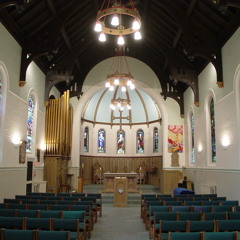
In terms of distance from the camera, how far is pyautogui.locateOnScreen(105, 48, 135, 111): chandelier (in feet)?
41.7

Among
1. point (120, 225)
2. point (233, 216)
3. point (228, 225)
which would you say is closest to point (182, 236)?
point (228, 225)

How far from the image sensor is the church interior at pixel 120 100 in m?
10.2

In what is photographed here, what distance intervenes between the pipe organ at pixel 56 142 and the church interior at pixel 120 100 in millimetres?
53

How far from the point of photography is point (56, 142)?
15.4 metres

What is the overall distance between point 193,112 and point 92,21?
23.7 feet

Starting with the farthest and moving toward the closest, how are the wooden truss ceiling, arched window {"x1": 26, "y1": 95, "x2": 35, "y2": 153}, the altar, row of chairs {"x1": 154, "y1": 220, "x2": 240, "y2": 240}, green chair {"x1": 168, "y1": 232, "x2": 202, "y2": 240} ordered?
1. the altar
2. arched window {"x1": 26, "y1": 95, "x2": 35, "y2": 153}
3. the wooden truss ceiling
4. row of chairs {"x1": 154, "y1": 220, "x2": 240, "y2": 240}
5. green chair {"x1": 168, "y1": 232, "x2": 202, "y2": 240}

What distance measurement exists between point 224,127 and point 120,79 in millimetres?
4849

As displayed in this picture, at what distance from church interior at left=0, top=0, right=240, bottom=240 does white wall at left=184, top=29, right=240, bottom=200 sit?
46 millimetres

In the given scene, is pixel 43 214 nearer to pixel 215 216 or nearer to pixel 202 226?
pixel 202 226

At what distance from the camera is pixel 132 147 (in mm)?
23750

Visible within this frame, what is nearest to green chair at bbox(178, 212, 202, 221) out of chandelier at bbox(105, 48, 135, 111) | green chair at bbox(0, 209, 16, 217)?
green chair at bbox(0, 209, 16, 217)

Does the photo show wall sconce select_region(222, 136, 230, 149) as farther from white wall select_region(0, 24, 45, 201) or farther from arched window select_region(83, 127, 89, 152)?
arched window select_region(83, 127, 89, 152)

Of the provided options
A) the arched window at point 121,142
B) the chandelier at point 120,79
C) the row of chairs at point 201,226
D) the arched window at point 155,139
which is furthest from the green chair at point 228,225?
the arched window at point 121,142

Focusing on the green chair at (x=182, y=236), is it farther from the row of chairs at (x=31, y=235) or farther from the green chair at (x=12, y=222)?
the green chair at (x=12, y=222)
